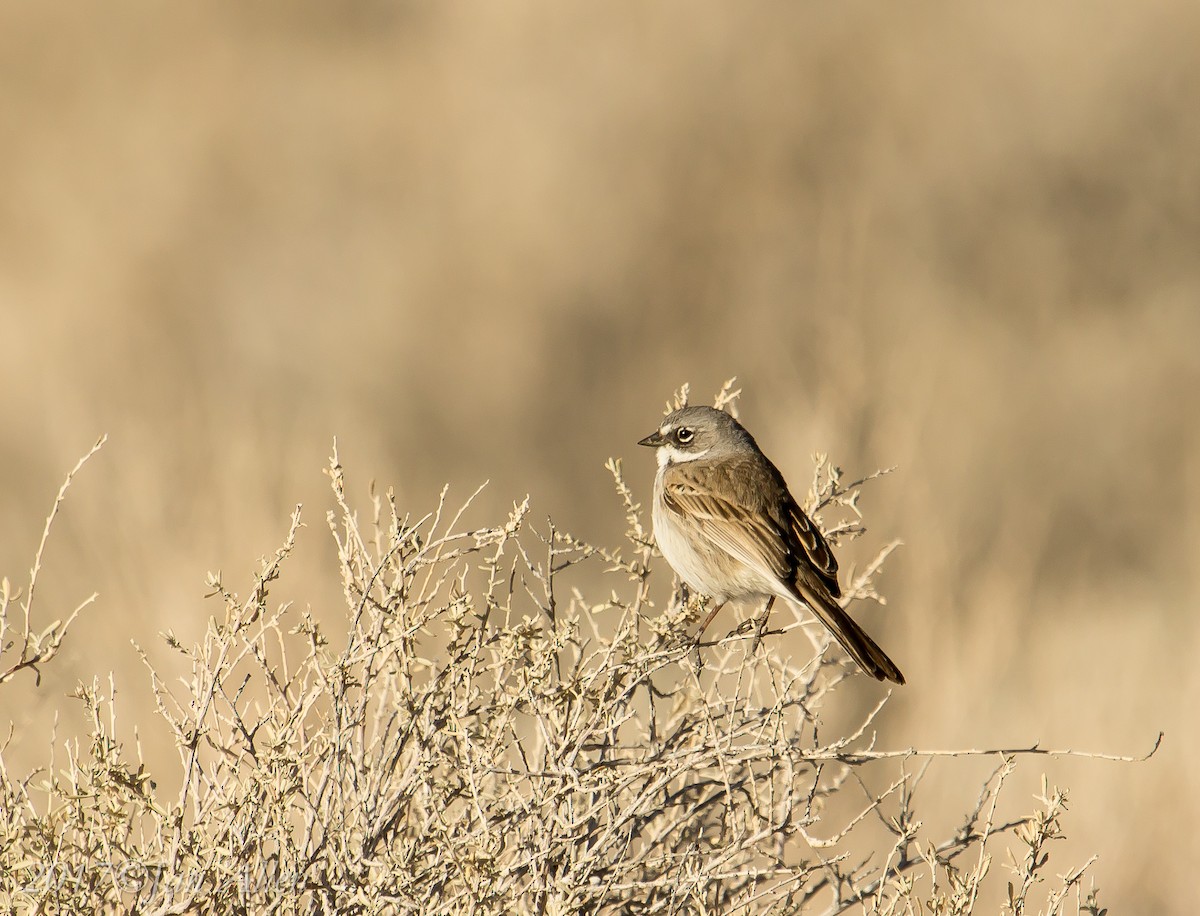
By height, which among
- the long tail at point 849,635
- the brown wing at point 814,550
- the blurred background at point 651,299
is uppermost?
the blurred background at point 651,299

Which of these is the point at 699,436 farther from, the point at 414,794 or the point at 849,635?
the point at 414,794

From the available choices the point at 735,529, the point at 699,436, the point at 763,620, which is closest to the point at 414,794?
the point at 763,620

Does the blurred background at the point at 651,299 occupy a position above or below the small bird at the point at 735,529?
above

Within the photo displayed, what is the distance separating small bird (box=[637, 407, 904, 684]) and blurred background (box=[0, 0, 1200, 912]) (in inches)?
98.4

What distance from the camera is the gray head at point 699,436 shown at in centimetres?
585

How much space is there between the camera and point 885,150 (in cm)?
1534

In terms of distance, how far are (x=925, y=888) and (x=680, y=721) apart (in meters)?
2.98

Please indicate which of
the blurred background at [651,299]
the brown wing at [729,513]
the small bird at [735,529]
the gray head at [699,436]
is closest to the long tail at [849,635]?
the small bird at [735,529]

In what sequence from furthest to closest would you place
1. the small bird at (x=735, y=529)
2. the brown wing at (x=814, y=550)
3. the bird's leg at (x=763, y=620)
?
the brown wing at (x=814, y=550), the small bird at (x=735, y=529), the bird's leg at (x=763, y=620)

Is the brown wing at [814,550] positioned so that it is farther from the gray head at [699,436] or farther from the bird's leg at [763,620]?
the gray head at [699,436]

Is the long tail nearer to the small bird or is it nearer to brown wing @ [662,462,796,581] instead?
the small bird

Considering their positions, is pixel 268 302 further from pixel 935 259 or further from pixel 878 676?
pixel 878 676

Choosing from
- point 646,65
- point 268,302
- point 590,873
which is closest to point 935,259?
point 646,65

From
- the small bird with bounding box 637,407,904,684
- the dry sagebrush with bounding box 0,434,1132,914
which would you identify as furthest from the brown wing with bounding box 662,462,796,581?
the dry sagebrush with bounding box 0,434,1132,914
